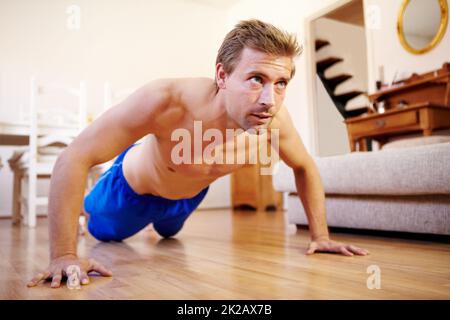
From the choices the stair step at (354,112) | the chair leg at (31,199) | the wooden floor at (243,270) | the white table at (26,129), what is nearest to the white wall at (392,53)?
the stair step at (354,112)

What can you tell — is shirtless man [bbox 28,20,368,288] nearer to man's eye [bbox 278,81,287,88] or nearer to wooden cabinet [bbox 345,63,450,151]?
man's eye [bbox 278,81,287,88]

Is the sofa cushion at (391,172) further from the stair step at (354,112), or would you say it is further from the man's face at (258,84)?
the stair step at (354,112)

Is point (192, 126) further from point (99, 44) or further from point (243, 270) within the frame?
point (99, 44)

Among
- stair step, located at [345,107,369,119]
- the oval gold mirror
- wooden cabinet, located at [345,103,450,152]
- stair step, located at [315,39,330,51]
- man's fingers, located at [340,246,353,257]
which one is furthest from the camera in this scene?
stair step, located at [315,39,330,51]

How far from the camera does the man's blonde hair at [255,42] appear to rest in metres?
0.85

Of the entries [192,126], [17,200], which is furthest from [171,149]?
[17,200]

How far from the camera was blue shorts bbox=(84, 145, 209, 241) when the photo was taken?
1.46 m

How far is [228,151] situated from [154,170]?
26 centimetres

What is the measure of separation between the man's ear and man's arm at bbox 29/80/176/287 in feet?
0.42

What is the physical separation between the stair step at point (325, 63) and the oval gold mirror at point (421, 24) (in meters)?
1.53

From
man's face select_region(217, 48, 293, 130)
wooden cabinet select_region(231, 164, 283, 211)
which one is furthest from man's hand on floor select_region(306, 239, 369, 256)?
wooden cabinet select_region(231, 164, 283, 211)

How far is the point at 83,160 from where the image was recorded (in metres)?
0.90
